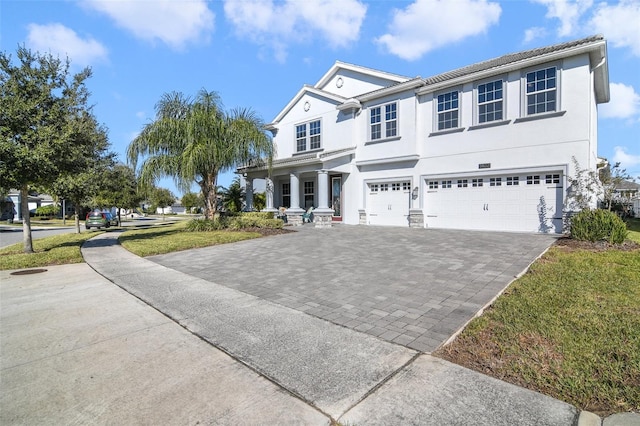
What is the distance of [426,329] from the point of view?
4199mm

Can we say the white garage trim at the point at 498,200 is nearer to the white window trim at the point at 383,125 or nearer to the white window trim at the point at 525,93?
the white window trim at the point at 525,93

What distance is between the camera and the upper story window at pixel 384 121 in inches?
681

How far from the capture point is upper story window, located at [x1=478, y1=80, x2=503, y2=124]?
552 inches

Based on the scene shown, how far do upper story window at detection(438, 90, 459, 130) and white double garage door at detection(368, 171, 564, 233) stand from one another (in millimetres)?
2527

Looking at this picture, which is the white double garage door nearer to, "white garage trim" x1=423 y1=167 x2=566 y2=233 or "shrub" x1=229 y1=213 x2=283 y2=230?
"white garage trim" x1=423 y1=167 x2=566 y2=233

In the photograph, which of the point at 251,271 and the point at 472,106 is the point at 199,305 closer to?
the point at 251,271

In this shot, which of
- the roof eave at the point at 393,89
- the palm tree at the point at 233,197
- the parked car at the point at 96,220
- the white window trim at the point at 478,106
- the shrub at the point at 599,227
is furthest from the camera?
the palm tree at the point at 233,197

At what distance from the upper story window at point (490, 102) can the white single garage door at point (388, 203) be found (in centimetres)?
464

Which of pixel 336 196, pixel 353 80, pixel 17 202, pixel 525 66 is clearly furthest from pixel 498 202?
pixel 17 202

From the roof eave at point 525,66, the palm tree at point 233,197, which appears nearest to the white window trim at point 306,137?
the palm tree at point 233,197

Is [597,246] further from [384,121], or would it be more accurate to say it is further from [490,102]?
[384,121]

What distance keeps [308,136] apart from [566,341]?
62.4ft

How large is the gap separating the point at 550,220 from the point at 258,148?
44.3 feet

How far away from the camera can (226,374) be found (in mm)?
3162
